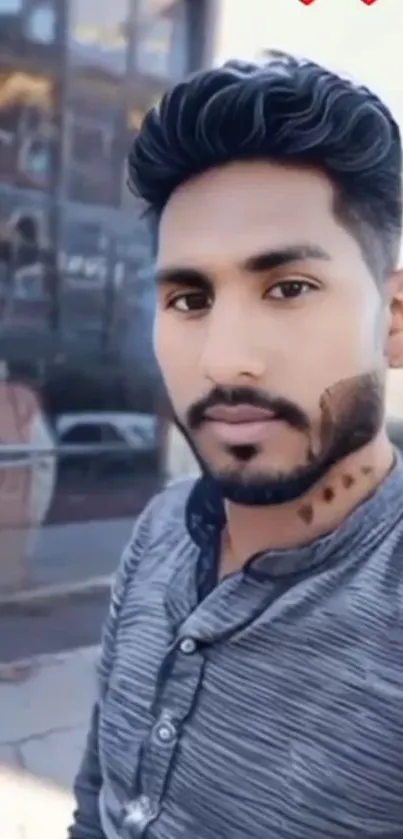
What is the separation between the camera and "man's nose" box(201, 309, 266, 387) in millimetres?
495

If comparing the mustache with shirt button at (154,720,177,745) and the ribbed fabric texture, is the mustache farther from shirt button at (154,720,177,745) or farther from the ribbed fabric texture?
shirt button at (154,720,177,745)

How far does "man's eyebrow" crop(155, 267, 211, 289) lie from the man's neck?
115 mm

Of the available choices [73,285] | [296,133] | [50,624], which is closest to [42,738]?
[50,624]

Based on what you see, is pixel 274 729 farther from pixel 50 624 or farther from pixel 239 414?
pixel 50 624

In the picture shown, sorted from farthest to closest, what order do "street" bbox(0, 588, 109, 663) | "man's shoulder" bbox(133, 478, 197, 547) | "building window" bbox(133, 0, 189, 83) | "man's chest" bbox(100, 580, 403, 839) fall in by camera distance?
1. "street" bbox(0, 588, 109, 663)
2. "building window" bbox(133, 0, 189, 83)
3. "man's shoulder" bbox(133, 478, 197, 547)
4. "man's chest" bbox(100, 580, 403, 839)

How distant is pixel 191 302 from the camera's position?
1.75 feet

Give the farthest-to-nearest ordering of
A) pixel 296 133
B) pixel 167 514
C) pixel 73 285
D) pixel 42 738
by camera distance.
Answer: pixel 73 285, pixel 42 738, pixel 167 514, pixel 296 133

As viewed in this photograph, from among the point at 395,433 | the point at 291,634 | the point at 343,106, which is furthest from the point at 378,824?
the point at 343,106

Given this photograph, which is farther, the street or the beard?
the street

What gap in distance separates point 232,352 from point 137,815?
0.84ft

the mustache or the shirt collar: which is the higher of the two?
the mustache

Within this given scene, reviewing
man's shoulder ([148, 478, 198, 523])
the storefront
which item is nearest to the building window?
the storefront

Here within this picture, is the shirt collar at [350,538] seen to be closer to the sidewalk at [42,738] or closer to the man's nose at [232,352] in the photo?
the man's nose at [232,352]

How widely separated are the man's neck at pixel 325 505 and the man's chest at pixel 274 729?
0.04 m
